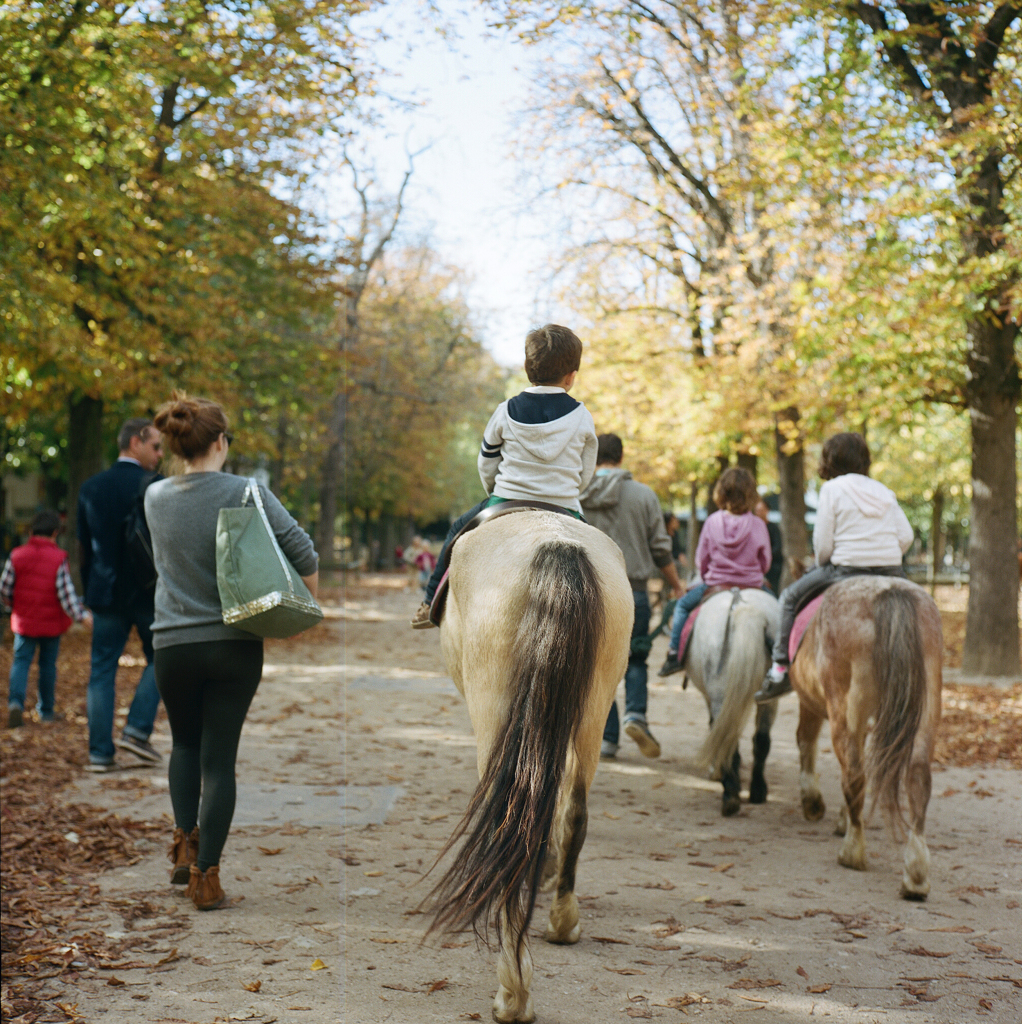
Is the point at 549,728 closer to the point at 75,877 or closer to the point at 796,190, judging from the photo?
the point at 75,877

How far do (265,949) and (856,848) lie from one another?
3002 millimetres

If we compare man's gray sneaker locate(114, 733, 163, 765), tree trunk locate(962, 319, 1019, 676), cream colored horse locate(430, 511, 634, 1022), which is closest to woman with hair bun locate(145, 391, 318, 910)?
cream colored horse locate(430, 511, 634, 1022)

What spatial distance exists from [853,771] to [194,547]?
135 inches

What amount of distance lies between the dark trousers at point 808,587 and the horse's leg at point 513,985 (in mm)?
3068

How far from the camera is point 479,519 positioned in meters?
4.18

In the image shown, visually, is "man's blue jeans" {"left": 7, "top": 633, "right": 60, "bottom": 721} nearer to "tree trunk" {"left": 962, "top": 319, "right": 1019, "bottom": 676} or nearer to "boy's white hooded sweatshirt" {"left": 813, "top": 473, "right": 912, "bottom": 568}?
"boy's white hooded sweatshirt" {"left": 813, "top": 473, "right": 912, "bottom": 568}

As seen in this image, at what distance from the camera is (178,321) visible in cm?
1380

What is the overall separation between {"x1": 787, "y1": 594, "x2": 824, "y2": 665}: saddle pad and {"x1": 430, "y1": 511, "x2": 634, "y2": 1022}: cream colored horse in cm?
222

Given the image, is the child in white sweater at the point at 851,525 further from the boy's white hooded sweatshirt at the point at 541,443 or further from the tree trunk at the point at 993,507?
the tree trunk at the point at 993,507

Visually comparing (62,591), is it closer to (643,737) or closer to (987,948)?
(643,737)

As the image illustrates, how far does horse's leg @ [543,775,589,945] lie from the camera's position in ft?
12.4

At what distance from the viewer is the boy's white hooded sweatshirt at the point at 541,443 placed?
13.6ft

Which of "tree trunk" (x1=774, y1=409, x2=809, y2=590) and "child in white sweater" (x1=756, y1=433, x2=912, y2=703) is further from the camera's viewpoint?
"tree trunk" (x1=774, y1=409, x2=809, y2=590)

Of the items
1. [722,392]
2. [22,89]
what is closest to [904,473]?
[722,392]
